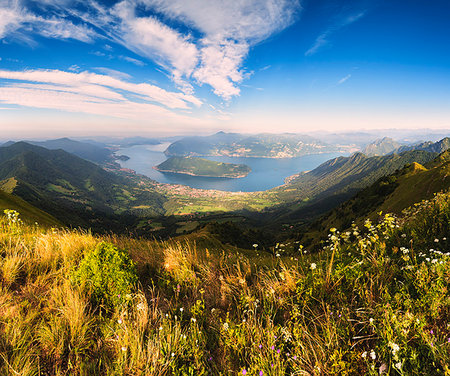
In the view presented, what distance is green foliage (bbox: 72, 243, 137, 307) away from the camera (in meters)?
3.29

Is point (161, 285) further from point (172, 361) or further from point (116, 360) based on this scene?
point (172, 361)

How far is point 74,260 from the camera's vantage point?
14.8ft

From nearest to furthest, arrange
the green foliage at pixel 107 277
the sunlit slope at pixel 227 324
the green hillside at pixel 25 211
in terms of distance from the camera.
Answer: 1. the sunlit slope at pixel 227 324
2. the green foliage at pixel 107 277
3. the green hillside at pixel 25 211

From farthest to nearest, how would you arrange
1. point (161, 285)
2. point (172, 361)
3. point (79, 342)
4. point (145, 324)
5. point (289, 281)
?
point (161, 285)
point (289, 281)
point (145, 324)
point (79, 342)
point (172, 361)

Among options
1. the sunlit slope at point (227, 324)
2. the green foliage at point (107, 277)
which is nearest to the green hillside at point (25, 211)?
the green foliage at point (107, 277)

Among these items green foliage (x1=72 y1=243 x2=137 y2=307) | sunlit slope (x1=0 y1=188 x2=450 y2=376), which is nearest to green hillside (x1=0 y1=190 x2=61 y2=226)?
green foliage (x1=72 y1=243 x2=137 y2=307)

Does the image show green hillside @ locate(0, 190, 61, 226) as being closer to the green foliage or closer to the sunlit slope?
the green foliage

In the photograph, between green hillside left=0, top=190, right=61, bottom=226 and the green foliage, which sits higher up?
the green foliage

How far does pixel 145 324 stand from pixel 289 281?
7.70ft

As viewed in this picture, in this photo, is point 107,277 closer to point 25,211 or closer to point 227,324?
point 227,324

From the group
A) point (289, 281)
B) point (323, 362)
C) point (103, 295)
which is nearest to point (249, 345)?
point (323, 362)

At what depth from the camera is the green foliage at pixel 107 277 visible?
329 cm

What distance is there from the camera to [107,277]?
3.49 meters

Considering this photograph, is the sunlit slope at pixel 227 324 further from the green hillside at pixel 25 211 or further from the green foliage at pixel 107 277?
the green hillside at pixel 25 211
